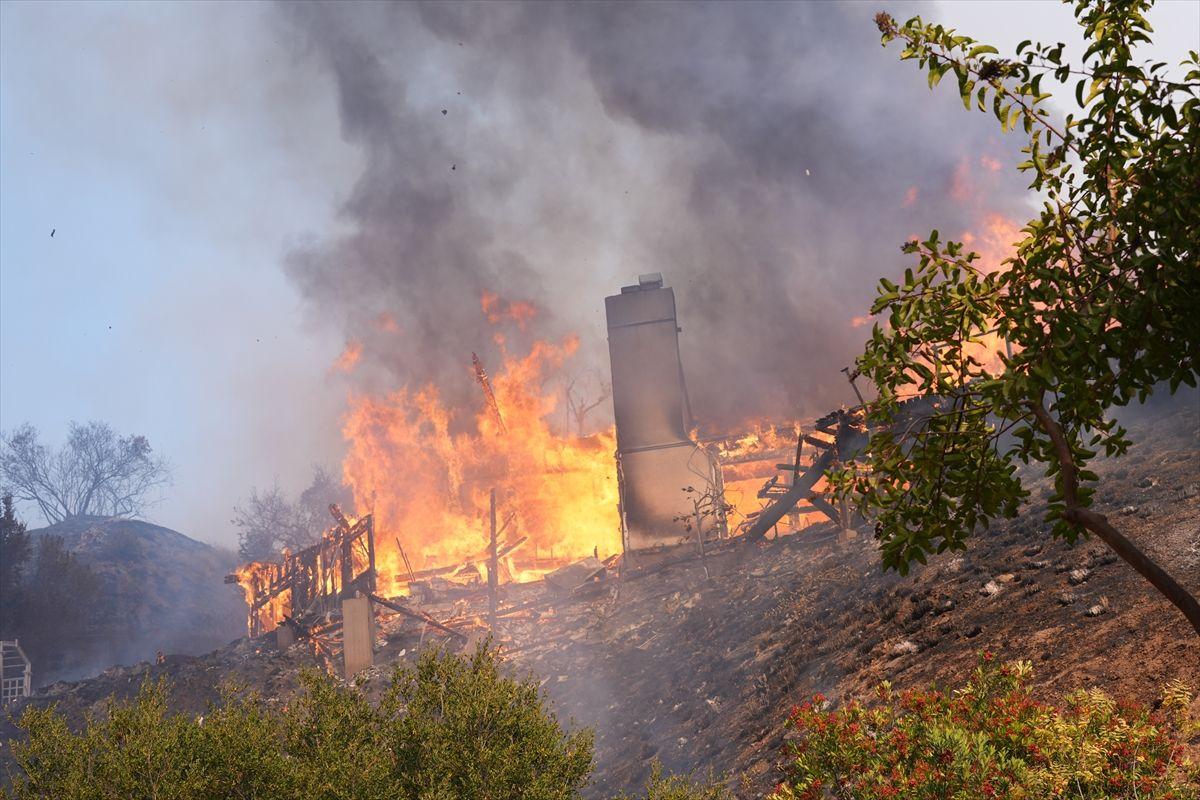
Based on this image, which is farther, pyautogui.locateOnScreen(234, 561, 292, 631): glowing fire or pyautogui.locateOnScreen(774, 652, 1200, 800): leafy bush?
pyautogui.locateOnScreen(234, 561, 292, 631): glowing fire

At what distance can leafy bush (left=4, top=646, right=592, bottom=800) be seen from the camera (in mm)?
8523

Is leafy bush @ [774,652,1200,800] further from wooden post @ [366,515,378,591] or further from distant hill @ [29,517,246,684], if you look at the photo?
distant hill @ [29,517,246,684]

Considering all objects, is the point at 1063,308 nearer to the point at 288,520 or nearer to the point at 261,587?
the point at 261,587

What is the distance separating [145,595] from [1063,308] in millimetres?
60540

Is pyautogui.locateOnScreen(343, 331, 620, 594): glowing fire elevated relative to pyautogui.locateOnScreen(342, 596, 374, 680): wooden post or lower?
elevated

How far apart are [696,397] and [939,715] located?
41501 mm

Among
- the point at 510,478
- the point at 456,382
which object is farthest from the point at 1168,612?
the point at 456,382

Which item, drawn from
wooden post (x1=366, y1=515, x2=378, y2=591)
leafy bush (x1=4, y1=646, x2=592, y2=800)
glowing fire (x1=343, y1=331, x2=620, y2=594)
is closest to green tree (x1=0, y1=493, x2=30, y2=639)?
glowing fire (x1=343, y1=331, x2=620, y2=594)

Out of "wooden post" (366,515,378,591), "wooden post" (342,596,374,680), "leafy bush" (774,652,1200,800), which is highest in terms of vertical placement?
"wooden post" (366,515,378,591)

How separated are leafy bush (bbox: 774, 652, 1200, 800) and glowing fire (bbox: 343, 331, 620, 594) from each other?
98.9 feet

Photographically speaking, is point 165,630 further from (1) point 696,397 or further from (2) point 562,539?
(1) point 696,397

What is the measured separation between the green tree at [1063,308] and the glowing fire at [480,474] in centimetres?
3206

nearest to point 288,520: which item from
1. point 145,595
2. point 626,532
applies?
point 145,595

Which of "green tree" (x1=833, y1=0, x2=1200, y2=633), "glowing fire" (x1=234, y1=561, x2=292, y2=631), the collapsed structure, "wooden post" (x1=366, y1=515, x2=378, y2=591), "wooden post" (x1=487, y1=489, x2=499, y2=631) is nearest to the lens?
"green tree" (x1=833, y1=0, x2=1200, y2=633)
